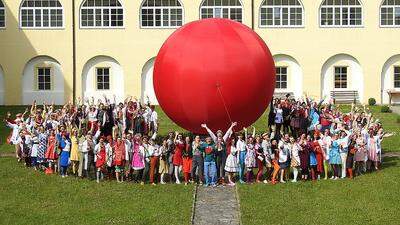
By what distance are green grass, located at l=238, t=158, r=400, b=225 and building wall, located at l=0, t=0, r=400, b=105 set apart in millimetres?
20781

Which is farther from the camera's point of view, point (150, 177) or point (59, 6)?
point (59, 6)

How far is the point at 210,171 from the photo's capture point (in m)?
18.7

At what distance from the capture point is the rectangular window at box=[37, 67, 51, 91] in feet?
132

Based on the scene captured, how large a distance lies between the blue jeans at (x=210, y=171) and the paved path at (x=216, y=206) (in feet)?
1.18

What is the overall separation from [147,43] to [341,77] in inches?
443

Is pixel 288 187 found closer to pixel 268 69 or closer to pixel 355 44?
pixel 268 69

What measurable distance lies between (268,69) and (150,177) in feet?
15.0

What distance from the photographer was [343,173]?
1947 cm

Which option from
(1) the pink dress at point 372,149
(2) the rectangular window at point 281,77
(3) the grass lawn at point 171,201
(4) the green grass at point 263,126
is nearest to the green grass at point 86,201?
(3) the grass lawn at point 171,201

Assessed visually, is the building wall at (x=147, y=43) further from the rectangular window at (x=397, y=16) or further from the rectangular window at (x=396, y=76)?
the rectangular window at (x=396, y=76)

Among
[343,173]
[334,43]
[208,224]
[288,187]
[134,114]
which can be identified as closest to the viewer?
[208,224]

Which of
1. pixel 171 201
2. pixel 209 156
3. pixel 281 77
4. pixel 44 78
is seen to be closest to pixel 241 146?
pixel 209 156

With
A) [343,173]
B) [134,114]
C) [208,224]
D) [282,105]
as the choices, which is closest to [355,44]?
[282,105]

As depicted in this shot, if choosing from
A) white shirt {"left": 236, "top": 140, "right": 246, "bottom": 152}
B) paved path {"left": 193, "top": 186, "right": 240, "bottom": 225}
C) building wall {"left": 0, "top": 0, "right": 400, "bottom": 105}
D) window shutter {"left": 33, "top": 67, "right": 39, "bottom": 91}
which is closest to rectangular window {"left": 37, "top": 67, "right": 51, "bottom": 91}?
window shutter {"left": 33, "top": 67, "right": 39, "bottom": 91}
